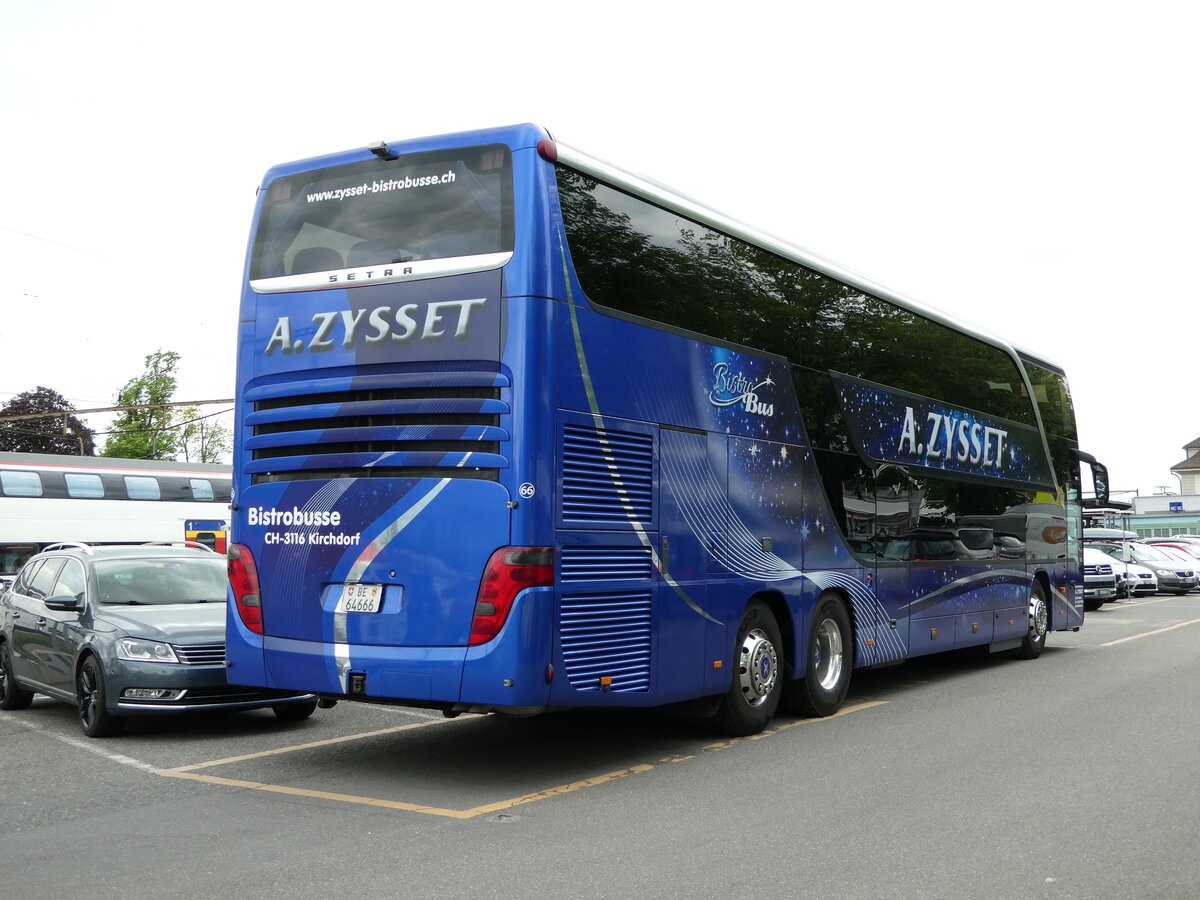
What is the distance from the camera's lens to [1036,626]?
1659 centimetres

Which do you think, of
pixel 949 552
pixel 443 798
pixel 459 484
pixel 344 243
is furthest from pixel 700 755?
pixel 949 552

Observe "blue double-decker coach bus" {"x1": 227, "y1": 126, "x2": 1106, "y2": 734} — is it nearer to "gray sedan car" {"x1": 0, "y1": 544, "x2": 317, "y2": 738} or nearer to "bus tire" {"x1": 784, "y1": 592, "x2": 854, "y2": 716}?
"bus tire" {"x1": 784, "y1": 592, "x2": 854, "y2": 716}

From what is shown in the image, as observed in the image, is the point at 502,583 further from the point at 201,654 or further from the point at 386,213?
the point at 201,654

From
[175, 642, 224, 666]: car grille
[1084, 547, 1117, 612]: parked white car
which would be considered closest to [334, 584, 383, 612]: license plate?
[175, 642, 224, 666]: car grille

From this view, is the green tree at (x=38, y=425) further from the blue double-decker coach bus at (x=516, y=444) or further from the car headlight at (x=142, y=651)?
the blue double-decker coach bus at (x=516, y=444)

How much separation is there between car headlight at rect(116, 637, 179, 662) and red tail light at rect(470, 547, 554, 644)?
361cm

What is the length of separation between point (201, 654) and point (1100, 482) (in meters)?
14.0

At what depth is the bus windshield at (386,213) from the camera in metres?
7.88

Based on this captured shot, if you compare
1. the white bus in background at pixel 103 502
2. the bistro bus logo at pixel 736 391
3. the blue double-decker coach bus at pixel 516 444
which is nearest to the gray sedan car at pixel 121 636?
the blue double-decker coach bus at pixel 516 444

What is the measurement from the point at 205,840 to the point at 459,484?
2522 mm

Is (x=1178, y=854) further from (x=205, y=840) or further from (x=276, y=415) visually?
(x=276, y=415)

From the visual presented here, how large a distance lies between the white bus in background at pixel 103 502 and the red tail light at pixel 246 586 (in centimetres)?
2224

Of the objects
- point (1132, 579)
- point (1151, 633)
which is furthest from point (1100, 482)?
point (1132, 579)

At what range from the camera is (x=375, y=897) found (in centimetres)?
528
